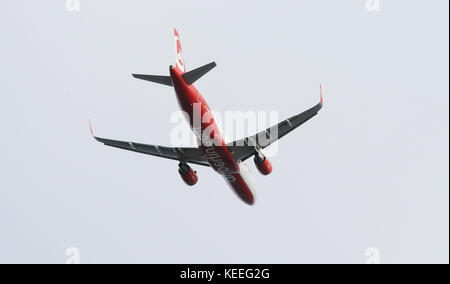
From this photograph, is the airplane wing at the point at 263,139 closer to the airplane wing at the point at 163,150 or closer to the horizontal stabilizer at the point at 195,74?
the airplane wing at the point at 163,150

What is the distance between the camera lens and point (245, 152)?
4381 centimetres

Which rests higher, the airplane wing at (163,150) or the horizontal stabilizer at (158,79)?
the horizontal stabilizer at (158,79)

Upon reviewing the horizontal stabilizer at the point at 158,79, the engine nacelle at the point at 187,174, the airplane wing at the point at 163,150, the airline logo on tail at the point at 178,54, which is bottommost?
the engine nacelle at the point at 187,174

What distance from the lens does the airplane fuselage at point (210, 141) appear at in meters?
36.8

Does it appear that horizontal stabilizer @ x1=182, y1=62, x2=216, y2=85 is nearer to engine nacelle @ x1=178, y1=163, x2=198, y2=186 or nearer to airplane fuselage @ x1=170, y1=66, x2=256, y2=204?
airplane fuselage @ x1=170, y1=66, x2=256, y2=204

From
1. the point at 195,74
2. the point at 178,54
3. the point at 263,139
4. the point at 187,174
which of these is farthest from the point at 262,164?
the point at 195,74

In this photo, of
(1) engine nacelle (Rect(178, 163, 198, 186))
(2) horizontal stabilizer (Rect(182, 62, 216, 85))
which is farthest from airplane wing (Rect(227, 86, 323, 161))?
(2) horizontal stabilizer (Rect(182, 62, 216, 85))

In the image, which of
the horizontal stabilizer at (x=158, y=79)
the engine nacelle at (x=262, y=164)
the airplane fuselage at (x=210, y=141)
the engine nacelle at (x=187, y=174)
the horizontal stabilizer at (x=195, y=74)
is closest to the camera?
the horizontal stabilizer at (x=195, y=74)

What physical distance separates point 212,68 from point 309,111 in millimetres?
7886

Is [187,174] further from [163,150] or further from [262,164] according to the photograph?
[262,164]

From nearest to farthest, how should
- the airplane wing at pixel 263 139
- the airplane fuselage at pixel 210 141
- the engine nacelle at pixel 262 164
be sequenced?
1. the airplane fuselage at pixel 210 141
2. the airplane wing at pixel 263 139
3. the engine nacelle at pixel 262 164

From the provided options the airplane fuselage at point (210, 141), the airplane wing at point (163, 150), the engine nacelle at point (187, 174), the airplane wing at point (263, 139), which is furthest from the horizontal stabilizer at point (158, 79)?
the engine nacelle at point (187, 174)

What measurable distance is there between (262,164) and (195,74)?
9.94 m
